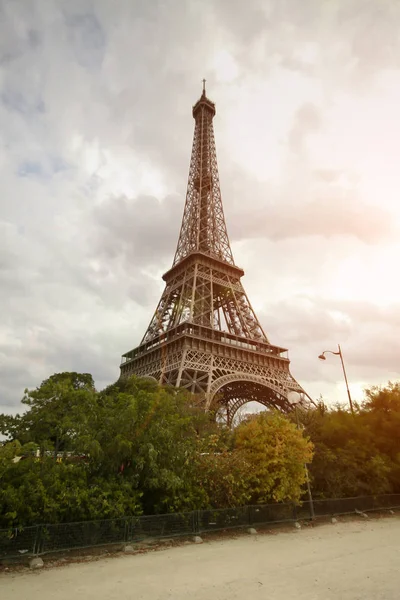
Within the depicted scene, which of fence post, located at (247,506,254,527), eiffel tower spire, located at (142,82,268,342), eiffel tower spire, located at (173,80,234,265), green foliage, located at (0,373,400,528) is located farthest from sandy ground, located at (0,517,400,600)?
eiffel tower spire, located at (173,80,234,265)

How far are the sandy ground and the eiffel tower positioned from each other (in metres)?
25.3

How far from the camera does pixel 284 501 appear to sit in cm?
1875

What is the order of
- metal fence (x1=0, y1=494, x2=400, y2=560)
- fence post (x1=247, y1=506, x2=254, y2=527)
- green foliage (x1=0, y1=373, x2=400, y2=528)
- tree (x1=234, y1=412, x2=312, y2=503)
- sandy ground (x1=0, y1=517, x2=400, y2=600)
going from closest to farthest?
sandy ground (x1=0, y1=517, x2=400, y2=600) → metal fence (x1=0, y1=494, x2=400, y2=560) → green foliage (x1=0, y1=373, x2=400, y2=528) → fence post (x1=247, y1=506, x2=254, y2=527) → tree (x1=234, y1=412, x2=312, y2=503)

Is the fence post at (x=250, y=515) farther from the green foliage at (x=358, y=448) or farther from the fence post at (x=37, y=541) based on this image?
the fence post at (x=37, y=541)

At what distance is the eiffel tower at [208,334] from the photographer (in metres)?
43.9

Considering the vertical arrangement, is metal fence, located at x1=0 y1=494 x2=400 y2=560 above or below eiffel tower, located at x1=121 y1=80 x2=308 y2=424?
below

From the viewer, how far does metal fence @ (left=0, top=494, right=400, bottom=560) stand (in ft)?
36.6

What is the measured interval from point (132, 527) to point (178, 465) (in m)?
3.05

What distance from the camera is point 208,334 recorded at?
47719mm

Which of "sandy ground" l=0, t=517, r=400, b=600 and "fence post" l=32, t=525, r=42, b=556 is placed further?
Answer: "fence post" l=32, t=525, r=42, b=556

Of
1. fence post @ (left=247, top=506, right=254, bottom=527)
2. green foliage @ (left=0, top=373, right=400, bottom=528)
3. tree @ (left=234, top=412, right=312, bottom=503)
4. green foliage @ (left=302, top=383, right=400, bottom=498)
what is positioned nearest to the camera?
green foliage @ (left=0, top=373, right=400, bottom=528)

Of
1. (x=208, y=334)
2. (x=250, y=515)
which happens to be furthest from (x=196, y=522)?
(x=208, y=334)

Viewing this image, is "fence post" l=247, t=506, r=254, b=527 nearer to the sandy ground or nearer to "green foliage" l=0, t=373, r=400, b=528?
"green foliage" l=0, t=373, r=400, b=528

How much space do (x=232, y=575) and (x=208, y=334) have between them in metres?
37.9
